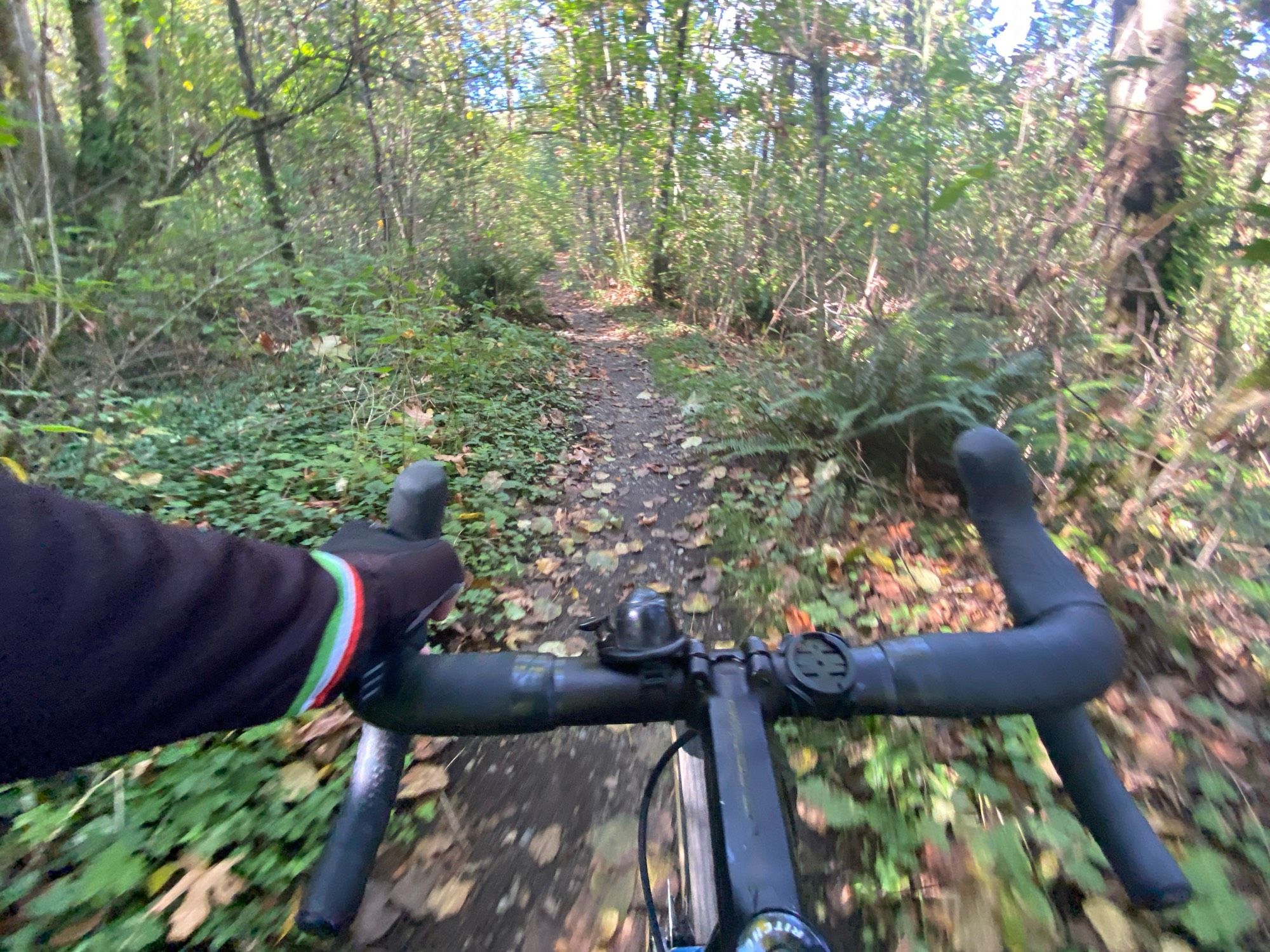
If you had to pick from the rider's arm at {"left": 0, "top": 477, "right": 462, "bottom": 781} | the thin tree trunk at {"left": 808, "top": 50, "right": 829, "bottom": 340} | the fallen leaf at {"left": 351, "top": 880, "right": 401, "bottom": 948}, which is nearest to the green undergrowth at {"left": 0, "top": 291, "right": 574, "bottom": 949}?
the fallen leaf at {"left": 351, "top": 880, "right": 401, "bottom": 948}

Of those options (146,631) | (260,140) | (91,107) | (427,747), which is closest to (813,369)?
(427,747)

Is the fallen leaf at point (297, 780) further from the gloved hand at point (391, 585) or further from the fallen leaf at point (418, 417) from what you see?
the fallen leaf at point (418, 417)

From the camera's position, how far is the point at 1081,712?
3.80ft

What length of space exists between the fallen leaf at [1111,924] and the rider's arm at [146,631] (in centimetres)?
171

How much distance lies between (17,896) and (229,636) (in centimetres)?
163

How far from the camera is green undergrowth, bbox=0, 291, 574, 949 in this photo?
1.66 m

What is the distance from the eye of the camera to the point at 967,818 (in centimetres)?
172

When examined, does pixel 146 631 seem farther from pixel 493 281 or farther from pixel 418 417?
pixel 493 281

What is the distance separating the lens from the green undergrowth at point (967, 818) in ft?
4.78

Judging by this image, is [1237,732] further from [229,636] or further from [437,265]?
[437,265]

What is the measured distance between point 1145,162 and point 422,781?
15.8ft

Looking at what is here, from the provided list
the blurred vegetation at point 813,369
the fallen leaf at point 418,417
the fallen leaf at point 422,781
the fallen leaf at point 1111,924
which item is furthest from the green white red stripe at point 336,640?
the fallen leaf at point 418,417

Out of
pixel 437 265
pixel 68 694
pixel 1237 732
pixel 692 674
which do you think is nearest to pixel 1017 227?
pixel 1237 732

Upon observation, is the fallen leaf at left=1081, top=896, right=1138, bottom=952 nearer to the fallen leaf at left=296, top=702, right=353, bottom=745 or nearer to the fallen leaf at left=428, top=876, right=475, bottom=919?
the fallen leaf at left=428, top=876, right=475, bottom=919
